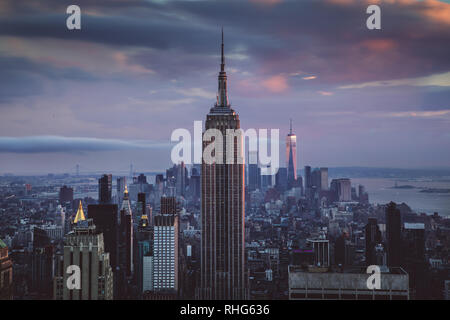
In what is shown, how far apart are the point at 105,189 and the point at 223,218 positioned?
4.20 meters

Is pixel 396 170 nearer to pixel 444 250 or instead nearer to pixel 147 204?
pixel 444 250

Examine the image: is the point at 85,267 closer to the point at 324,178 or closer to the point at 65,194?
the point at 65,194

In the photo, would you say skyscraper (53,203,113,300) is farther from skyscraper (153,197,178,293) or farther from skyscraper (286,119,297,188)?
skyscraper (286,119,297,188)

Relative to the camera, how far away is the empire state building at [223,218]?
1112cm

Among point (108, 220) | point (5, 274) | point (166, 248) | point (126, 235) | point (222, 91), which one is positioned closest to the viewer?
point (5, 274)

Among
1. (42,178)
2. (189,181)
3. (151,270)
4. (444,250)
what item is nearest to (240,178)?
(189,181)

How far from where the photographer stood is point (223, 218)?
12000 mm

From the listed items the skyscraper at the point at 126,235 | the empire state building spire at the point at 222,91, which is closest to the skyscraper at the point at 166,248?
the skyscraper at the point at 126,235

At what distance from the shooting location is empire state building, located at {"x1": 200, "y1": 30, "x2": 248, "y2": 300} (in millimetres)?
11125

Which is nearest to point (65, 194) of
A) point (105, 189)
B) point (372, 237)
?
point (105, 189)

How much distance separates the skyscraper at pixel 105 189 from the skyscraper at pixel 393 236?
5096 millimetres

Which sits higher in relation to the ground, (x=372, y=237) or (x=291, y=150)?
(x=291, y=150)

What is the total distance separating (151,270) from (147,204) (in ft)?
5.48

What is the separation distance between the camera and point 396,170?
6.33 metres
